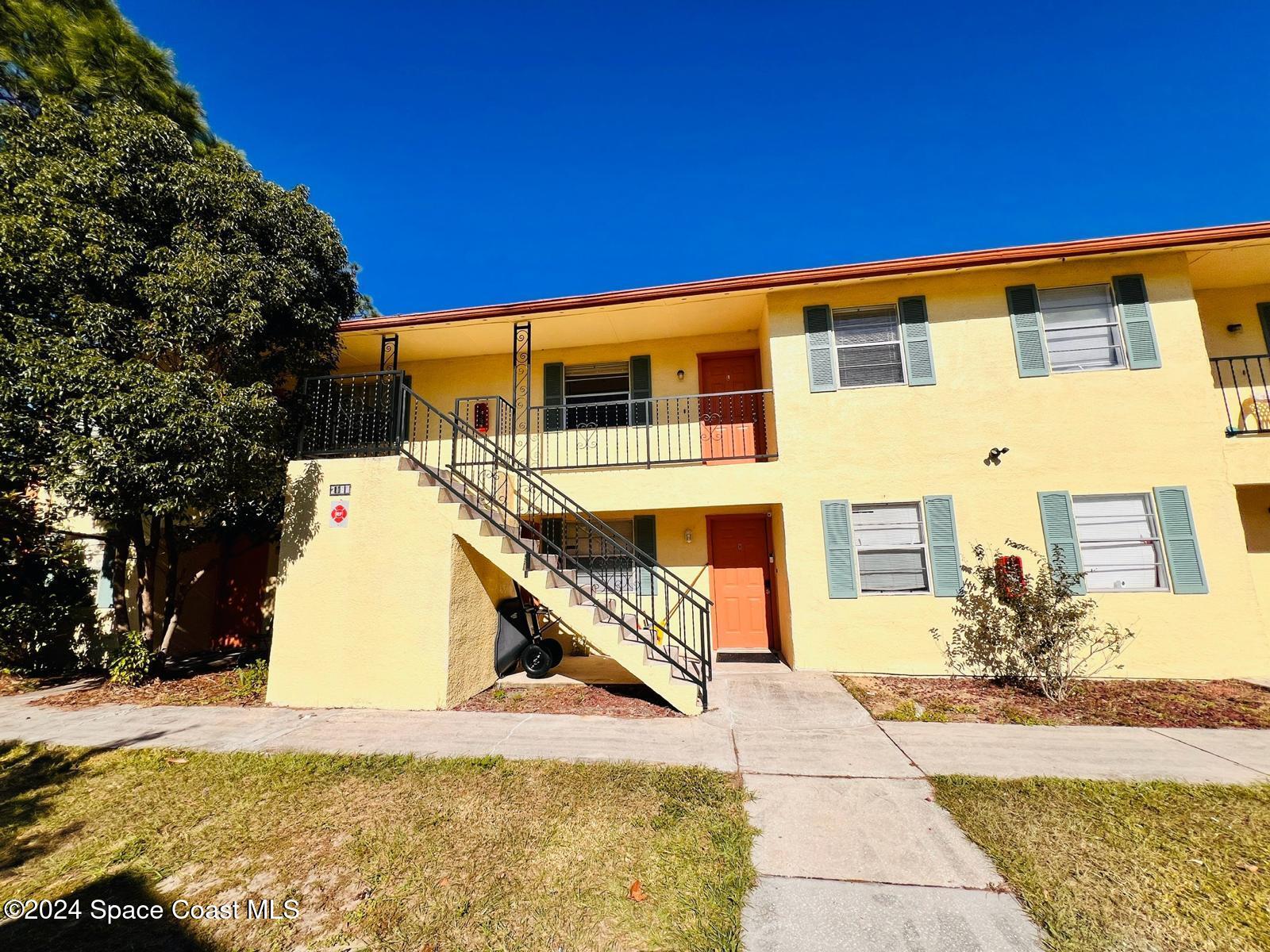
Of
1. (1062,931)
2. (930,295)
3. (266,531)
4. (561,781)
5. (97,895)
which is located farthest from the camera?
(266,531)

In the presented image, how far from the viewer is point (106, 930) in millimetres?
2500

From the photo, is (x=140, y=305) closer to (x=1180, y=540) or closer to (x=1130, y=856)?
(x=1130, y=856)

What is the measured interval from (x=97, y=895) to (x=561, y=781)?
2.66m

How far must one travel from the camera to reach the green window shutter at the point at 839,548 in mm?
7449

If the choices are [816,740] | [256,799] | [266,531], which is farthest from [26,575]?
[816,740]

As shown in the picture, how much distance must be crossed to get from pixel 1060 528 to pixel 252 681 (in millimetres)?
11513

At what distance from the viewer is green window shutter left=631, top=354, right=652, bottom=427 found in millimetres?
9773

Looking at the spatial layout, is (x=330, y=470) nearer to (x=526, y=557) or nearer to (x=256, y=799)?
(x=526, y=557)

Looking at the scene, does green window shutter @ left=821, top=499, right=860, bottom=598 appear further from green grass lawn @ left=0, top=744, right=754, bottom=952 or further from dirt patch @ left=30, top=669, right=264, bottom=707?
dirt patch @ left=30, top=669, right=264, bottom=707

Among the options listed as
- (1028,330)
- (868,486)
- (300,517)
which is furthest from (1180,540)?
(300,517)

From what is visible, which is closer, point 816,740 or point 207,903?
point 207,903

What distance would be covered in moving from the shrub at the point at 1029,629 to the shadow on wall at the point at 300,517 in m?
8.66

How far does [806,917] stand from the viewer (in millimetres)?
2545

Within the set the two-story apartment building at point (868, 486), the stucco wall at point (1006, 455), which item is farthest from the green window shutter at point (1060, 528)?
the stucco wall at point (1006, 455)
